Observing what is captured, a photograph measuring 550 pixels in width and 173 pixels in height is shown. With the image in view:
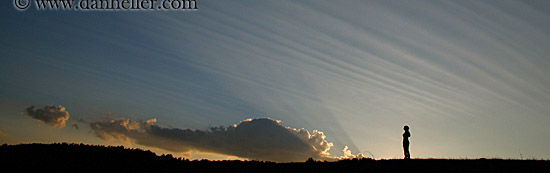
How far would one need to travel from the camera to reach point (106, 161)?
2769 centimetres

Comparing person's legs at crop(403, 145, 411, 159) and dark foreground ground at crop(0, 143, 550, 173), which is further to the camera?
person's legs at crop(403, 145, 411, 159)

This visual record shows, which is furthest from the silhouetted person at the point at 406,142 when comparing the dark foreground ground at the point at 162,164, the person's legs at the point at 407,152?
the dark foreground ground at the point at 162,164

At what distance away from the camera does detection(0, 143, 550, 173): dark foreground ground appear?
1817cm

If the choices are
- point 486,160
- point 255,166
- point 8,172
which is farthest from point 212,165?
point 486,160

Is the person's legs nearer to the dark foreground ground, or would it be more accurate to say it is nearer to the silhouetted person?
the silhouetted person

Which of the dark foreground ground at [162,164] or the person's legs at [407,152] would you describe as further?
the person's legs at [407,152]

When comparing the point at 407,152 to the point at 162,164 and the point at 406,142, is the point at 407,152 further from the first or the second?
the point at 162,164

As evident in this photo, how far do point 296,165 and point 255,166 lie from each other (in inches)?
104

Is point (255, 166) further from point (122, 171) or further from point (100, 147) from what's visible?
point (100, 147)

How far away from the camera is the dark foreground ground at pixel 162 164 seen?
18172mm

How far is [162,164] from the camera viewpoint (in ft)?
91.1

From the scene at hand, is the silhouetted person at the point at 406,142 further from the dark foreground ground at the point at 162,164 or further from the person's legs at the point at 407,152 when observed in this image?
the dark foreground ground at the point at 162,164

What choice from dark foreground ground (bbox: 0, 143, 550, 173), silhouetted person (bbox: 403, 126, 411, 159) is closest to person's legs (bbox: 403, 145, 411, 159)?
silhouetted person (bbox: 403, 126, 411, 159)

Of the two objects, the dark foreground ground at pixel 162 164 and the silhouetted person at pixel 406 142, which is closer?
the dark foreground ground at pixel 162 164
